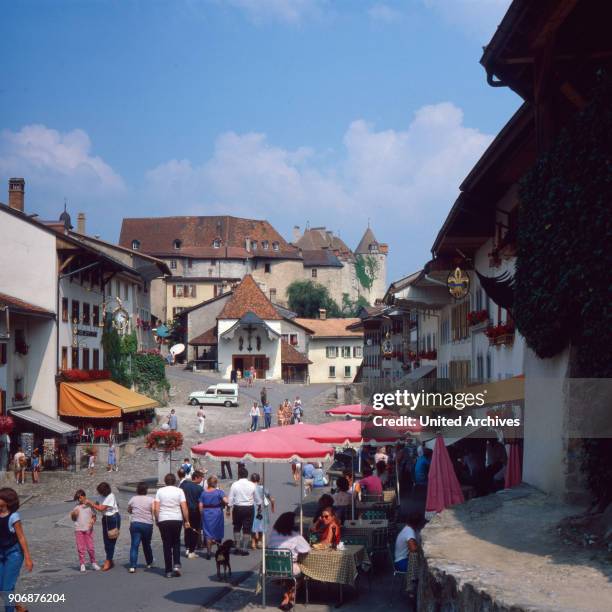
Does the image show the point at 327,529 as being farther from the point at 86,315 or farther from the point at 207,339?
the point at 207,339

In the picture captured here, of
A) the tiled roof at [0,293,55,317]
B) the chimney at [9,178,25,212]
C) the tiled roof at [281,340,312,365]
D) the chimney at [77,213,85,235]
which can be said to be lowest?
the tiled roof at [281,340,312,365]

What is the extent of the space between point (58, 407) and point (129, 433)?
179 inches

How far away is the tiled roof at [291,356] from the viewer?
8706cm

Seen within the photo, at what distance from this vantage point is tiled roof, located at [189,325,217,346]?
291 feet

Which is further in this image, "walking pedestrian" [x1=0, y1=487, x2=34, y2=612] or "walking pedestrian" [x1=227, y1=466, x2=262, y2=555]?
"walking pedestrian" [x1=227, y1=466, x2=262, y2=555]

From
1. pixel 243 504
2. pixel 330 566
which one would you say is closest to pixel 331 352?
pixel 243 504

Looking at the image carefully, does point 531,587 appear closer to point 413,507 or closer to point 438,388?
point 413,507

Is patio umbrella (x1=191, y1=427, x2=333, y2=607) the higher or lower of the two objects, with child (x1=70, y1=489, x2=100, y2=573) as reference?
higher

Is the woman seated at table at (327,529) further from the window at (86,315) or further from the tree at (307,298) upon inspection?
the tree at (307,298)

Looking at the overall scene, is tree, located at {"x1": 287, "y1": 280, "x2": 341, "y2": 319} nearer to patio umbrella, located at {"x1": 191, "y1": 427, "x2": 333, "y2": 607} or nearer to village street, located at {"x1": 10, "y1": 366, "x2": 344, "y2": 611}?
village street, located at {"x1": 10, "y1": 366, "x2": 344, "y2": 611}

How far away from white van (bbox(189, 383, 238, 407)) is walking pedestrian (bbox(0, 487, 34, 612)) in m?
48.4

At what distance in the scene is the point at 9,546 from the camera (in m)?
9.59

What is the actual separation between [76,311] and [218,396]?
1661cm

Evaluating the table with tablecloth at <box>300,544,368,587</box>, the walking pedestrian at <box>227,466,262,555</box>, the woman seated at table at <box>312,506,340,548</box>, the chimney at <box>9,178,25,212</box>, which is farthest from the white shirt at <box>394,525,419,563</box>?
the chimney at <box>9,178,25,212</box>
